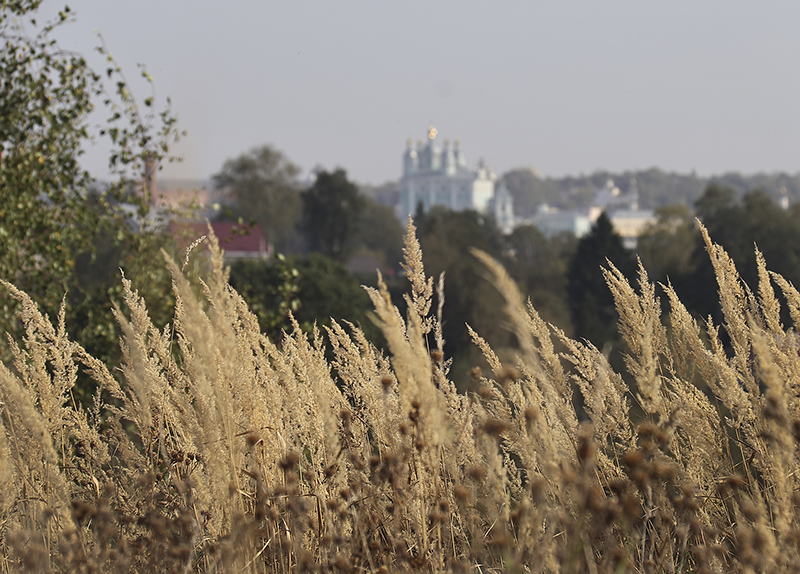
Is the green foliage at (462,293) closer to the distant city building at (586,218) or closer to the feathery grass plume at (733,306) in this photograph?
the feathery grass plume at (733,306)

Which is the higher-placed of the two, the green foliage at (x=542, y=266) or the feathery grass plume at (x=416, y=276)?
the feathery grass plume at (x=416, y=276)

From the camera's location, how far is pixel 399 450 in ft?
6.91

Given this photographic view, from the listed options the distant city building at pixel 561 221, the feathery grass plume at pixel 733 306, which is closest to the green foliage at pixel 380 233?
the distant city building at pixel 561 221

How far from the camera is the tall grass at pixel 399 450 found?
174 cm

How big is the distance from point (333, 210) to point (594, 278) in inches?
827

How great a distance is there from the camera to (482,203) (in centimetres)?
16462

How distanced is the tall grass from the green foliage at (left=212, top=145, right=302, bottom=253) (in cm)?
5851

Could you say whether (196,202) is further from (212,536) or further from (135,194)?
(212,536)

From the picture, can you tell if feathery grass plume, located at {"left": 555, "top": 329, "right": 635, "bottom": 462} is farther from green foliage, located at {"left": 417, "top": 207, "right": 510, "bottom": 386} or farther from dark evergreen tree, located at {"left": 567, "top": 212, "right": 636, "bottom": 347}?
dark evergreen tree, located at {"left": 567, "top": 212, "right": 636, "bottom": 347}

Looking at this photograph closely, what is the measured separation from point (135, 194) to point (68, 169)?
0.77 meters

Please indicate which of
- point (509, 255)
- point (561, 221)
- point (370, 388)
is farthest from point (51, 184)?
point (561, 221)

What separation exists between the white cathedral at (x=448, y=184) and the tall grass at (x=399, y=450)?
158691mm

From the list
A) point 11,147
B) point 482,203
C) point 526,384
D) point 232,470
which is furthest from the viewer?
point 482,203

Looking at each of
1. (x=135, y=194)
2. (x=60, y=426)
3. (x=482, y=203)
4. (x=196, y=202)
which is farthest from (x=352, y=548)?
(x=482, y=203)
